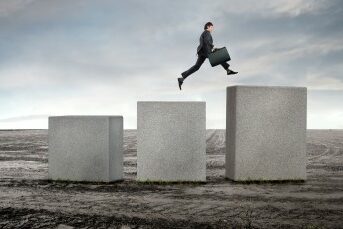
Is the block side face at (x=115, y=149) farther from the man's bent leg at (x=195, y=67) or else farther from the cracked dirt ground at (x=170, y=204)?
the man's bent leg at (x=195, y=67)

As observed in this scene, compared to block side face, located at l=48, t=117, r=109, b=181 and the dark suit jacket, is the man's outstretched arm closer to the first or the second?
the dark suit jacket

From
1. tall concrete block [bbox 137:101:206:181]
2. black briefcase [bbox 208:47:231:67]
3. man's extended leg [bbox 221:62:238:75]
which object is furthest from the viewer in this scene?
man's extended leg [bbox 221:62:238:75]

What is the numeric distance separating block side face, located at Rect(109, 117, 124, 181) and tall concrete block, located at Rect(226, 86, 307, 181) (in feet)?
Result: 7.74

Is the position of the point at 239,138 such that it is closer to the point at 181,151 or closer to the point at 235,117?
the point at 235,117

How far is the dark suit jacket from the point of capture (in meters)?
11.1

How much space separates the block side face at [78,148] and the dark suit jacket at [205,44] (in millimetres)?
2593

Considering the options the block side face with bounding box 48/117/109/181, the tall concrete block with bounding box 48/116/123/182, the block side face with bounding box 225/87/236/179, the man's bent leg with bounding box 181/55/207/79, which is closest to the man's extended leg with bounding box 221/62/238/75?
the block side face with bounding box 225/87/236/179

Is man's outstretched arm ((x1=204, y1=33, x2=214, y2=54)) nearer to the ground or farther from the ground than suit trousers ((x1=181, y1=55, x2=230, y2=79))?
farther from the ground

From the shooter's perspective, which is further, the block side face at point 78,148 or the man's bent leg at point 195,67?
the man's bent leg at point 195,67

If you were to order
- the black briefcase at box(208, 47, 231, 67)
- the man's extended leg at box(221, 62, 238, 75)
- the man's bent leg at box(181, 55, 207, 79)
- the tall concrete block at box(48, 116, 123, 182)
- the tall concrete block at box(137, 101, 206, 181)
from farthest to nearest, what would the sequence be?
the man's bent leg at box(181, 55, 207, 79)
the man's extended leg at box(221, 62, 238, 75)
the black briefcase at box(208, 47, 231, 67)
the tall concrete block at box(48, 116, 123, 182)
the tall concrete block at box(137, 101, 206, 181)

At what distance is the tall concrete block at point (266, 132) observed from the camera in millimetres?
10891

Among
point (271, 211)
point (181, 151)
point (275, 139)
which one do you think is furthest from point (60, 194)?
point (275, 139)

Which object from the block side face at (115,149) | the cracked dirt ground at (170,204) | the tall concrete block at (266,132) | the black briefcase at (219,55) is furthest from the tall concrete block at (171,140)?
the black briefcase at (219,55)

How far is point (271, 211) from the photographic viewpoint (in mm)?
7547
